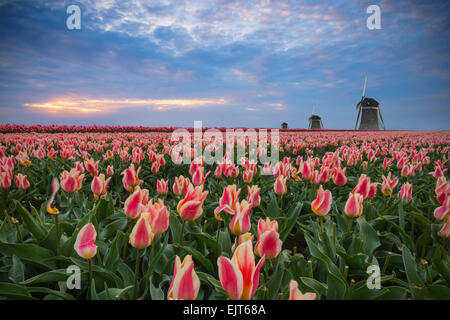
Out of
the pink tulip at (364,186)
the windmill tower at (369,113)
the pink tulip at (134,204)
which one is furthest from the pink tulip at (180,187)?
the windmill tower at (369,113)

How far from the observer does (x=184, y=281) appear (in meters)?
0.77

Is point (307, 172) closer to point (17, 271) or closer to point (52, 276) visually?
point (52, 276)

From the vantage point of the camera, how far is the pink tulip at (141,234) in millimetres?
1112

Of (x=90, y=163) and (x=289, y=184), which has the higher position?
(x=90, y=163)

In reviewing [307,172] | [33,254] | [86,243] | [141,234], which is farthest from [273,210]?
[33,254]

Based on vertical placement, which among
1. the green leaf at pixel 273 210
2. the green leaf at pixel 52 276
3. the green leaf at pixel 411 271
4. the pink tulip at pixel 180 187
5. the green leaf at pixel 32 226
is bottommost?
the green leaf at pixel 411 271

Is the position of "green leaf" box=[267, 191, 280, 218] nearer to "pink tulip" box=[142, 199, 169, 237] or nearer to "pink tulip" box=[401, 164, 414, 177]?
"pink tulip" box=[142, 199, 169, 237]

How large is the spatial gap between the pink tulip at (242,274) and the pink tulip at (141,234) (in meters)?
0.46

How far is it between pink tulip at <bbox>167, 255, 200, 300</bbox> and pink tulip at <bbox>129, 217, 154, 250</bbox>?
1.25 feet

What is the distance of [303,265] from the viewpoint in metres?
1.54

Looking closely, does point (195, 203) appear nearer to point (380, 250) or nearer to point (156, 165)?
point (380, 250)

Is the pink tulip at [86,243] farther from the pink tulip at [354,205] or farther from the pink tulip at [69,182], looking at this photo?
the pink tulip at [354,205]

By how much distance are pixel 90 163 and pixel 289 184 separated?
8.29ft
